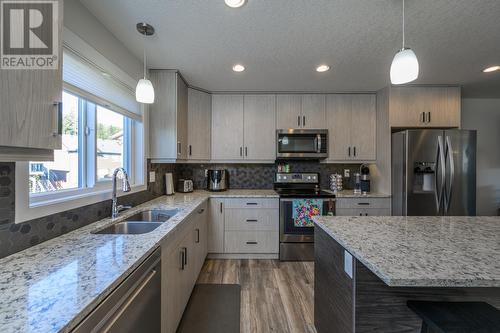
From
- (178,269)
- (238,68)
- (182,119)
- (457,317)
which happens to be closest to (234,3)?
(238,68)

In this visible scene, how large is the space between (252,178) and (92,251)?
257 cm

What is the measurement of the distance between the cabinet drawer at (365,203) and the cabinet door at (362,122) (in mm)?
636

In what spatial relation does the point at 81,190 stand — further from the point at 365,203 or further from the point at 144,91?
the point at 365,203

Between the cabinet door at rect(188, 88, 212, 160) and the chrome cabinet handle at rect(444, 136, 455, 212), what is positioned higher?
the cabinet door at rect(188, 88, 212, 160)

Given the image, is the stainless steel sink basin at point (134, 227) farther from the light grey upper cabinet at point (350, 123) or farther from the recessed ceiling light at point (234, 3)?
the light grey upper cabinet at point (350, 123)

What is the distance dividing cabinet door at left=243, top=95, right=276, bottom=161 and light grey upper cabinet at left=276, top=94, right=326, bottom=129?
102mm

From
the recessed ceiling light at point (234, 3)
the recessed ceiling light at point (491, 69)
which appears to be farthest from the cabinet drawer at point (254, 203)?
the recessed ceiling light at point (491, 69)

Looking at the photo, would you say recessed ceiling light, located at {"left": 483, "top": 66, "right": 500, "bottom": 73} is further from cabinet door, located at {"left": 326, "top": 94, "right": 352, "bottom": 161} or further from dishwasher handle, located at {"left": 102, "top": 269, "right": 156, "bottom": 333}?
dishwasher handle, located at {"left": 102, "top": 269, "right": 156, "bottom": 333}

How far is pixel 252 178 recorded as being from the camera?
3494 millimetres

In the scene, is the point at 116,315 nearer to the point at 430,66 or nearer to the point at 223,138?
the point at 223,138

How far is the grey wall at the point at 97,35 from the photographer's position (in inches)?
54.2

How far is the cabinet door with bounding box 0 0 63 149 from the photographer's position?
0.72 meters

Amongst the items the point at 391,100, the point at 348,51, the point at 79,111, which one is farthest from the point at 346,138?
the point at 79,111

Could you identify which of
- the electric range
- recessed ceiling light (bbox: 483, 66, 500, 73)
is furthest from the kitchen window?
recessed ceiling light (bbox: 483, 66, 500, 73)
